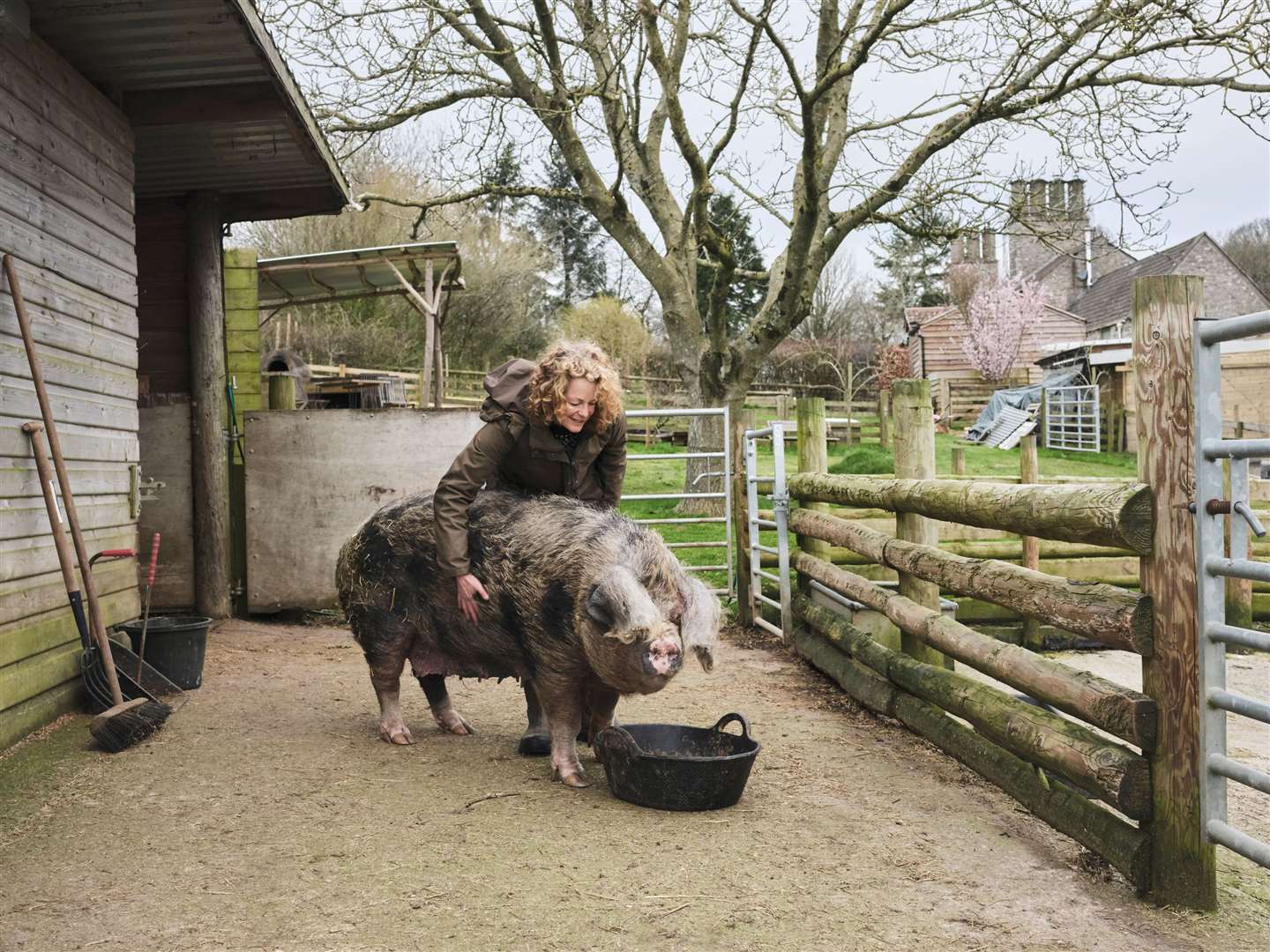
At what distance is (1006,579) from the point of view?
4.38 metres

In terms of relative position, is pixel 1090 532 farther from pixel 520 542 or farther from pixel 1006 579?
pixel 520 542

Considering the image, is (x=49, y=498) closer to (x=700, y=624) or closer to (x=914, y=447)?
(x=700, y=624)

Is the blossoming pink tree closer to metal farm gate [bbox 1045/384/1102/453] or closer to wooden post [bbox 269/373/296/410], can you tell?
metal farm gate [bbox 1045/384/1102/453]

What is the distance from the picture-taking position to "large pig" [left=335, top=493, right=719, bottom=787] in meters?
4.04

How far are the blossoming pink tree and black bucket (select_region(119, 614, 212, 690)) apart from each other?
36.0 metres

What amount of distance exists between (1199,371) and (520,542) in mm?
2477

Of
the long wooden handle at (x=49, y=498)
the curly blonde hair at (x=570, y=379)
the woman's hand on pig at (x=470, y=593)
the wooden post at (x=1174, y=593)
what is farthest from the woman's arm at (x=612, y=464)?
the long wooden handle at (x=49, y=498)

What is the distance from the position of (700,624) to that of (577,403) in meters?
0.95

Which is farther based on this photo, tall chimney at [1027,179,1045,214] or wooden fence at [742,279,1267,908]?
tall chimney at [1027,179,1045,214]

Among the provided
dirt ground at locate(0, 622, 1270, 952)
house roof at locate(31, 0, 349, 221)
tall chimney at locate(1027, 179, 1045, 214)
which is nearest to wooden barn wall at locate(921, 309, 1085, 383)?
tall chimney at locate(1027, 179, 1045, 214)

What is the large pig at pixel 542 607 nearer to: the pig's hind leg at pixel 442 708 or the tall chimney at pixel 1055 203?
the pig's hind leg at pixel 442 708

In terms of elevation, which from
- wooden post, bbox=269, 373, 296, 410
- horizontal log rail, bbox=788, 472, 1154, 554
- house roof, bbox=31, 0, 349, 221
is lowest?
horizontal log rail, bbox=788, 472, 1154, 554

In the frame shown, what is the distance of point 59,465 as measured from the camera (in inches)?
211

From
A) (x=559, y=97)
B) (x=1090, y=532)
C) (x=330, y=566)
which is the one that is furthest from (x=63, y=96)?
(x=559, y=97)
